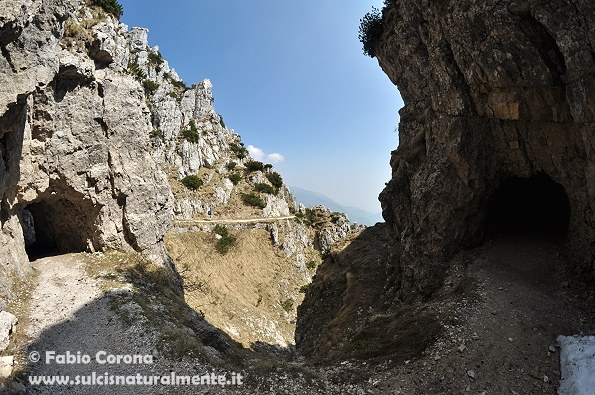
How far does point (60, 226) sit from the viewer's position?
23.4m

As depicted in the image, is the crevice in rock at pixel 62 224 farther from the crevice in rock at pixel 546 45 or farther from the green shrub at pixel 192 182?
the green shrub at pixel 192 182

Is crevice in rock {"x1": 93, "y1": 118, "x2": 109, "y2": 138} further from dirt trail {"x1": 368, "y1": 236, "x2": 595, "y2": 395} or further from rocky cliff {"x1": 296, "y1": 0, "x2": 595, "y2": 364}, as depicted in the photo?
dirt trail {"x1": 368, "y1": 236, "x2": 595, "y2": 395}

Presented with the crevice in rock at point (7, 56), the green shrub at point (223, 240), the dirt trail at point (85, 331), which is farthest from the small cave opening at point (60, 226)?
the green shrub at point (223, 240)

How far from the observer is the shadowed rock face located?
1287 cm

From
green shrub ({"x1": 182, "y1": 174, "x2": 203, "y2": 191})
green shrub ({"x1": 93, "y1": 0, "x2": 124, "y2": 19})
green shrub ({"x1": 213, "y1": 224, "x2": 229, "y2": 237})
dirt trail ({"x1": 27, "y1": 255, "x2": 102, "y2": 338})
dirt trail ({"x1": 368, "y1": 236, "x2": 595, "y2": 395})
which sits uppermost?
green shrub ({"x1": 93, "y1": 0, "x2": 124, "y2": 19})

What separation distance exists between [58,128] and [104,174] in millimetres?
3627

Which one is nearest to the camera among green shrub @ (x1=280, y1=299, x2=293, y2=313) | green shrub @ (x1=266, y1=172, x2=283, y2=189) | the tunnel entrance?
the tunnel entrance

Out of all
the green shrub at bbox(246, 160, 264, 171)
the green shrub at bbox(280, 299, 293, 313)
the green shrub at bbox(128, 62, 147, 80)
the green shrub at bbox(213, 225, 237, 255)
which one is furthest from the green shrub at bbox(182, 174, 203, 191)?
the green shrub at bbox(280, 299, 293, 313)

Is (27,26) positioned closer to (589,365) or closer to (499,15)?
(499,15)

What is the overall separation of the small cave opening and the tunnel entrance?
2458cm

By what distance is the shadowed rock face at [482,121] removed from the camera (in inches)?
507

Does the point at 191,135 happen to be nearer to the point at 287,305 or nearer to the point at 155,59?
the point at 155,59

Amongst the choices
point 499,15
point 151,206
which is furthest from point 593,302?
point 151,206

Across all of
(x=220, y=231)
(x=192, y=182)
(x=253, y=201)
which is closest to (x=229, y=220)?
(x=220, y=231)
